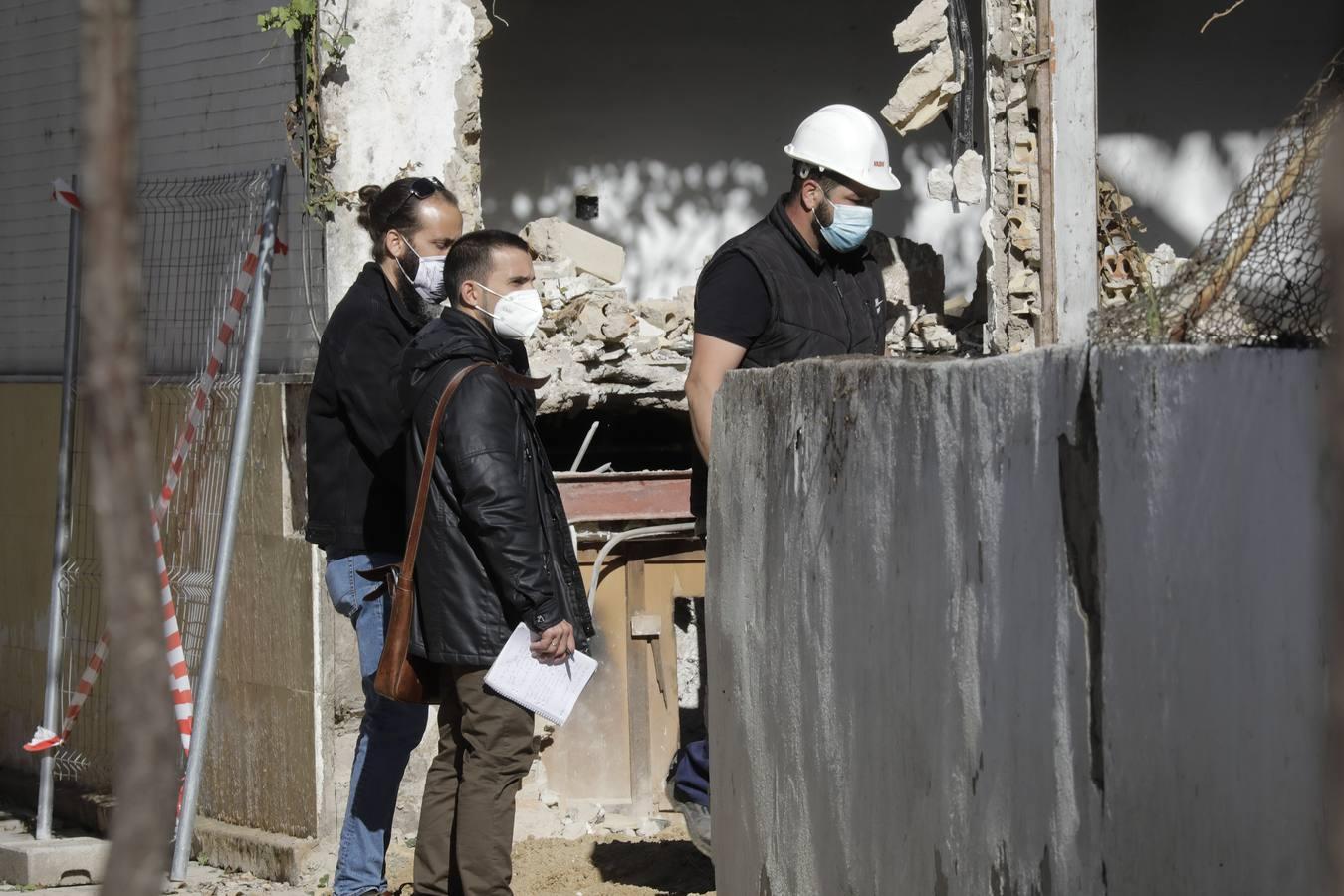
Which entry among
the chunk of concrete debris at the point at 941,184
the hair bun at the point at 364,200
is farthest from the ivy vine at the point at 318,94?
the chunk of concrete debris at the point at 941,184

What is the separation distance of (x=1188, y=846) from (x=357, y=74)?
182 inches

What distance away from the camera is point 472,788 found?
394 centimetres

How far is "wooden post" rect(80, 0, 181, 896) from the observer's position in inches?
33.4

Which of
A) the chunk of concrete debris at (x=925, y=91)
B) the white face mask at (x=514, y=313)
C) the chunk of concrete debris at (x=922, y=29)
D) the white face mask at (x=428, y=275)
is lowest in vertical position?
the white face mask at (x=514, y=313)

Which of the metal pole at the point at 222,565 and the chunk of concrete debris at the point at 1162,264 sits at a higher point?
the chunk of concrete debris at the point at 1162,264

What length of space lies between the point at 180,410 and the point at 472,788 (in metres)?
2.68

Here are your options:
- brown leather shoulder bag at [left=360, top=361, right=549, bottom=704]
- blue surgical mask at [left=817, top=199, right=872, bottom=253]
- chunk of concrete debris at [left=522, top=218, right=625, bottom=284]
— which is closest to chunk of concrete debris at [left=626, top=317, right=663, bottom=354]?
chunk of concrete debris at [left=522, top=218, right=625, bottom=284]

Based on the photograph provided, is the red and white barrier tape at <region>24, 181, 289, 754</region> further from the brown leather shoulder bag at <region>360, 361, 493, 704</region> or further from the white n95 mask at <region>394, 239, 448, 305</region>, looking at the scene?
the brown leather shoulder bag at <region>360, 361, 493, 704</region>

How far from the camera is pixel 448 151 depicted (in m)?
5.74

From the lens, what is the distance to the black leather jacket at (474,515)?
3779 millimetres

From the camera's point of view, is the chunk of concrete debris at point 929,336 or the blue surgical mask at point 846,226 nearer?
the blue surgical mask at point 846,226

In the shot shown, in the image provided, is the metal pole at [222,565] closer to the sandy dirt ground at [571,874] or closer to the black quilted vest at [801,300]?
the sandy dirt ground at [571,874]

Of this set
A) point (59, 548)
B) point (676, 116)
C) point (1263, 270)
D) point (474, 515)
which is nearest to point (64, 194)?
point (59, 548)

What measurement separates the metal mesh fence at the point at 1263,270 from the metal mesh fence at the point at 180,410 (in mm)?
4286
